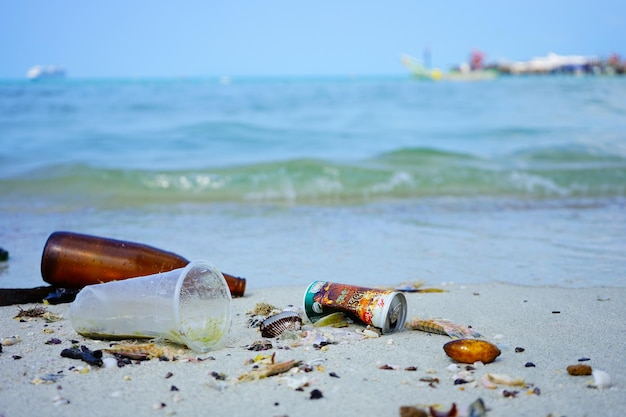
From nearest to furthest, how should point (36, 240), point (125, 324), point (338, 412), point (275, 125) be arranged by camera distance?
point (338, 412) → point (125, 324) → point (36, 240) → point (275, 125)

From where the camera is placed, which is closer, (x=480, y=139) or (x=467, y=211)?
(x=467, y=211)

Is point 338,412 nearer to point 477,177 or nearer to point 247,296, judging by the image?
point 247,296

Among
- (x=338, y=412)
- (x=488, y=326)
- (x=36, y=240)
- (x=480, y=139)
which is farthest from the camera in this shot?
(x=480, y=139)

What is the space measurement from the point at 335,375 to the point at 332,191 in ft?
22.5

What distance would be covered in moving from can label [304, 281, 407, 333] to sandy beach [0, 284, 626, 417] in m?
0.08

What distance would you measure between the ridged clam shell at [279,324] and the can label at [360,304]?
107 mm

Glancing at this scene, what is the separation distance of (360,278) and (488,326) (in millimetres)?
1295

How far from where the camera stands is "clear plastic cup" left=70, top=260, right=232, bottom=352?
2.84 meters

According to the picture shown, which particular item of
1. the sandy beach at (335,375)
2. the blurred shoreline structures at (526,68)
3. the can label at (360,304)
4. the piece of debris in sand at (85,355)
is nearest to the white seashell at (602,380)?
the sandy beach at (335,375)

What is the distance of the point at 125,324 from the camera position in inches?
116

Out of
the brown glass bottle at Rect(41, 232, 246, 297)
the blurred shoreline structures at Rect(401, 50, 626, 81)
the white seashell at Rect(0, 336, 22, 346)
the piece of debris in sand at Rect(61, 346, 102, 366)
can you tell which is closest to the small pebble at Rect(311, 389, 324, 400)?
the piece of debris in sand at Rect(61, 346, 102, 366)

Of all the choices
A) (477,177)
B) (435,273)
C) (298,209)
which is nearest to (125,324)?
(435,273)

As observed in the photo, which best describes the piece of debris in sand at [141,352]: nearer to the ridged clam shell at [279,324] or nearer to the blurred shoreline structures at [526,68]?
the ridged clam shell at [279,324]

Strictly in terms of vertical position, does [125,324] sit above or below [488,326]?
above
